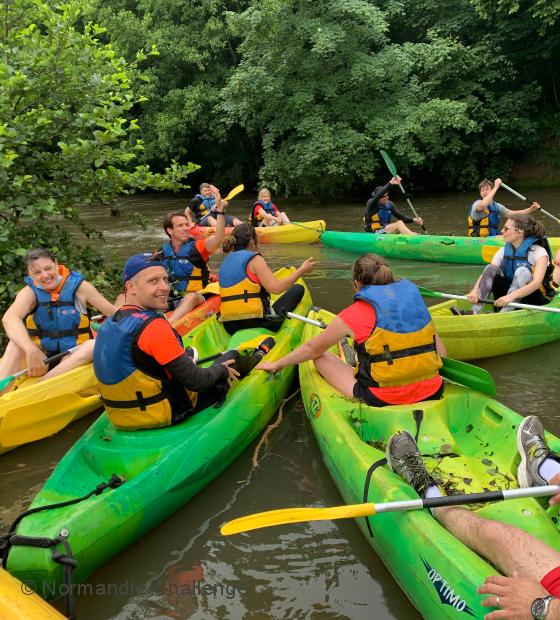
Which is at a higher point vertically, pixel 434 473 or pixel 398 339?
pixel 398 339

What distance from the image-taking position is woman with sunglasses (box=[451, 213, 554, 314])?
4824 millimetres

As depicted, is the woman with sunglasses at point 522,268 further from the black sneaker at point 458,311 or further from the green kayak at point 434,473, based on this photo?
the green kayak at point 434,473

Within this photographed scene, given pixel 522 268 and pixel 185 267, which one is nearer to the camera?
pixel 522 268

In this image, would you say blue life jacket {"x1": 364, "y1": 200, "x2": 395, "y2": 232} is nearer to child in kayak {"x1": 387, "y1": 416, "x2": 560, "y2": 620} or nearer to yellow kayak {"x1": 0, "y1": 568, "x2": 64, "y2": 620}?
child in kayak {"x1": 387, "y1": 416, "x2": 560, "y2": 620}

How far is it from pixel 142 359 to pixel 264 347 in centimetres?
146

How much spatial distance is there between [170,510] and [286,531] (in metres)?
0.61

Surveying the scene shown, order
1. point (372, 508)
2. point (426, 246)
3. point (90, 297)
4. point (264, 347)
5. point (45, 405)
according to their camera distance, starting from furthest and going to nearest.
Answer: point (426, 246), point (90, 297), point (264, 347), point (45, 405), point (372, 508)

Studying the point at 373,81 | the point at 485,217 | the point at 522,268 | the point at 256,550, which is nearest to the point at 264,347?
the point at 256,550

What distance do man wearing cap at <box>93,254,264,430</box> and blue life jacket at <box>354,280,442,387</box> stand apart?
92cm

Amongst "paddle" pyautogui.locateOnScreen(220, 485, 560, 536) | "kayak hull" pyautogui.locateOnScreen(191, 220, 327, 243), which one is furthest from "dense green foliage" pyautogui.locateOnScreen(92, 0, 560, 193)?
"paddle" pyautogui.locateOnScreen(220, 485, 560, 536)

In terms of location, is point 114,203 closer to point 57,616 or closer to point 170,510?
point 170,510

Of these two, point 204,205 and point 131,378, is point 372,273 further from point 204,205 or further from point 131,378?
point 204,205

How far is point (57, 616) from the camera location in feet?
6.42

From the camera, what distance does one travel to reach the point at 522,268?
4902 millimetres
